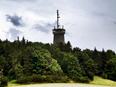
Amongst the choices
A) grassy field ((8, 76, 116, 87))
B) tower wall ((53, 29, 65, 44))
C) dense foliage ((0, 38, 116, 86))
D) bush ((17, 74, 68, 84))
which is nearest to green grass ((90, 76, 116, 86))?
grassy field ((8, 76, 116, 87))

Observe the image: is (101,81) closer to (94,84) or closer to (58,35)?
(94,84)

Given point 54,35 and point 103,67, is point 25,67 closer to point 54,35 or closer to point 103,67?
point 103,67

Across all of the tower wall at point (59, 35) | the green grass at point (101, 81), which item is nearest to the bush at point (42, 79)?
the green grass at point (101, 81)

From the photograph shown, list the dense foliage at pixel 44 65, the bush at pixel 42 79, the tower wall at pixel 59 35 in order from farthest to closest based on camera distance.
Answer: the tower wall at pixel 59 35
the dense foliage at pixel 44 65
the bush at pixel 42 79

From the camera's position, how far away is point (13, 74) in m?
87.1

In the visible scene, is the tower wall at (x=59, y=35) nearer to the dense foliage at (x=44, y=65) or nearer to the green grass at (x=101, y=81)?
the dense foliage at (x=44, y=65)

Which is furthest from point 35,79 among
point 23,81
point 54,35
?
point 54,35

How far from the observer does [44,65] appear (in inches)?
3548

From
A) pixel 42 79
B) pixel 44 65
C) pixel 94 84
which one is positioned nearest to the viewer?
pixel 42 79

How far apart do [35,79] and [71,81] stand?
1030 centimetres

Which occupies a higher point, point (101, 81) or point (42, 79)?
point (42, 79)

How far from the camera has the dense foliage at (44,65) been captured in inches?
3420

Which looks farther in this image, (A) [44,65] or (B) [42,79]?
(A) [44,65]

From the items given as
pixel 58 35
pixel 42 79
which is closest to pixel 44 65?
pixel 42 79
